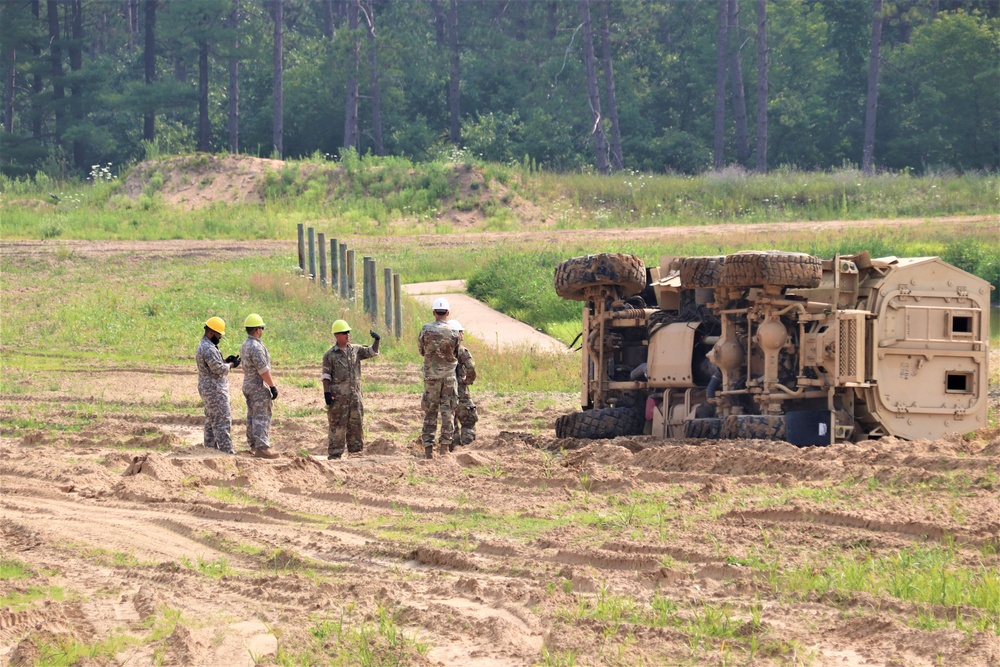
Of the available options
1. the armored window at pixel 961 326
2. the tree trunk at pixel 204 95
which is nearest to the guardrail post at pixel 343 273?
the armored window at pixel 961 326

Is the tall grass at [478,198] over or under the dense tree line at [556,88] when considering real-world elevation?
under

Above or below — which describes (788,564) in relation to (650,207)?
below

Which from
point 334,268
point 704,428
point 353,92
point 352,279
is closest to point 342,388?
point 704,428

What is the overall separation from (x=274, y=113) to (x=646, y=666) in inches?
2145

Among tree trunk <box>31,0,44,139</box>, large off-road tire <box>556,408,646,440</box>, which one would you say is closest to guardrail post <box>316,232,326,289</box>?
large off-road tire <box>556,408,646,440</box>

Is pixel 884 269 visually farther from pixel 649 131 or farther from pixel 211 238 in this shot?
pixel 649 131

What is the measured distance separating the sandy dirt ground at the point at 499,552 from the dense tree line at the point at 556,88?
141ft

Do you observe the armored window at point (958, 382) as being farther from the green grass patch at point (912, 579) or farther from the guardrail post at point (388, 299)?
the guardrail post at point (388, 299)

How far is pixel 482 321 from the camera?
29.3 meters

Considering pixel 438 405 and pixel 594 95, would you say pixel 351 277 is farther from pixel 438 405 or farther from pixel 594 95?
pixel 594 95

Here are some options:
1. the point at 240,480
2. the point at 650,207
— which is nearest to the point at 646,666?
the point at 240,480

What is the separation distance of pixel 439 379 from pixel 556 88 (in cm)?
4898

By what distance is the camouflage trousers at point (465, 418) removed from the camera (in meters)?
16.8

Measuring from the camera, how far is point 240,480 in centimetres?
1390
